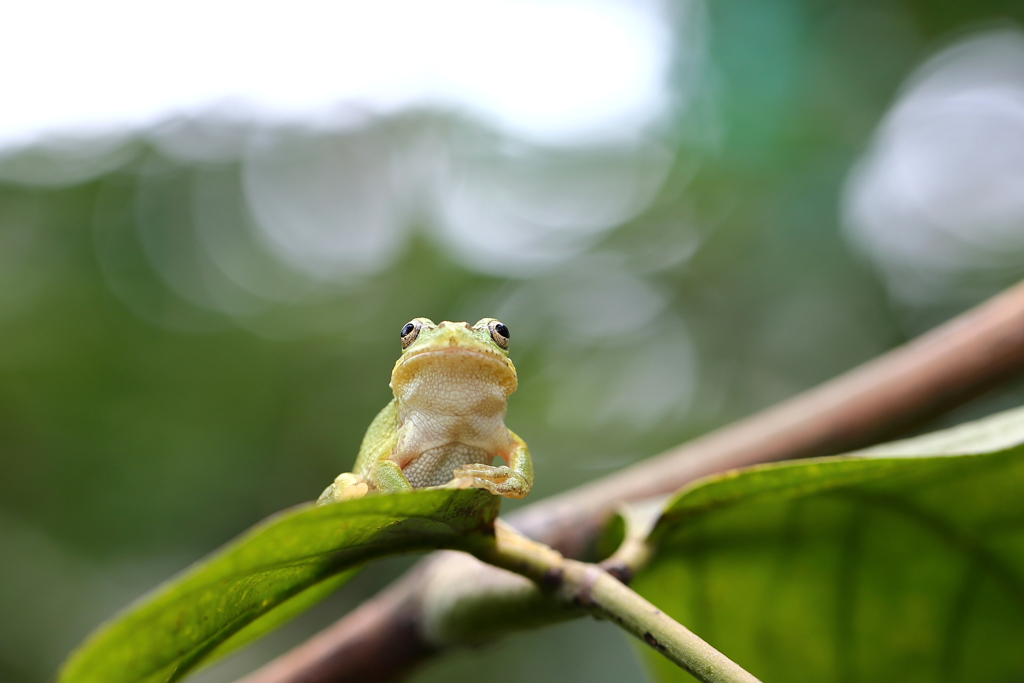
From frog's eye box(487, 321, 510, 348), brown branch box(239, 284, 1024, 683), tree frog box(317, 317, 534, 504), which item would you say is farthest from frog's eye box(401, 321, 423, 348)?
brown branch box(239, 284, 1024, 683)

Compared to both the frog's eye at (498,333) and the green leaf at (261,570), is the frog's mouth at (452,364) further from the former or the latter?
the green leaf at (261,570)

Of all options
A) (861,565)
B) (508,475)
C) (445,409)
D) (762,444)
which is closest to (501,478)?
(508,475)

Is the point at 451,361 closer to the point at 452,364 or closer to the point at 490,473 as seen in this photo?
the point at 452,364

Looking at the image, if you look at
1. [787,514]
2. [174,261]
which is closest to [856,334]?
[787,514]

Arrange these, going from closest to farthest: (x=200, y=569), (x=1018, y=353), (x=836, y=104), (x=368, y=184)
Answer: (x=200, y=569) → (x=1018, y=353) → (x=836, y=104) → (x=368, y=184)

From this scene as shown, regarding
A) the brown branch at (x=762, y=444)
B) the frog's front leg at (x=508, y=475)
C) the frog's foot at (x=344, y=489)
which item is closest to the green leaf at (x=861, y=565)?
the frog's front leg at (x=508, y=475)

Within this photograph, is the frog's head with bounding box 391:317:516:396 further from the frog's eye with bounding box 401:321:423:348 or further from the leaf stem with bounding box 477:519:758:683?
the leaf stem with bounding box 477:519:758:683

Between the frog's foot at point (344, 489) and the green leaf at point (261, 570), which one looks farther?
the frog's foot at point (344, 489)

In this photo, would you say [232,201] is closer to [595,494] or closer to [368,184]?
[368,184]
